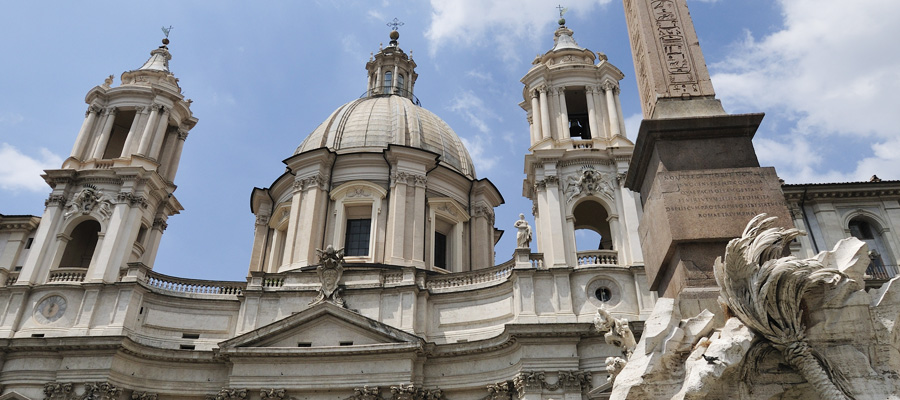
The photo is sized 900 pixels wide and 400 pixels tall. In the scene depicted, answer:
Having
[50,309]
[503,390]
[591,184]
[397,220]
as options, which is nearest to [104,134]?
[50,309]

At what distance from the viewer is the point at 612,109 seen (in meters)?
27.1

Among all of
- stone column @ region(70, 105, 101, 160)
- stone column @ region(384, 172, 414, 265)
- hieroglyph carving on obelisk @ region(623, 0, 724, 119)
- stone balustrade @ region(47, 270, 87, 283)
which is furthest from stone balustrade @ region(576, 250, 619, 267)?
stone column @ region(70, 105, 101, 160)

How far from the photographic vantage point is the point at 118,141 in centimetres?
3183

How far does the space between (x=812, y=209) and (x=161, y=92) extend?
94.1 ft

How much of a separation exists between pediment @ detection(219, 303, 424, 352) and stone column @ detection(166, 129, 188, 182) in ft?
39.3

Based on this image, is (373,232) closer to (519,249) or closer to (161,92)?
(519,249)

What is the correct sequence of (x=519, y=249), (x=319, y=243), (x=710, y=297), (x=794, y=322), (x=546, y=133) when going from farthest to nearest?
(x=319, y=243), (x=546, y=133), (x=519, y=249), (x=710, y=297), (x=794, y=322)

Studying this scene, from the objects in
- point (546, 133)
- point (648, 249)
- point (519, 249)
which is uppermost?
point (546, 133)

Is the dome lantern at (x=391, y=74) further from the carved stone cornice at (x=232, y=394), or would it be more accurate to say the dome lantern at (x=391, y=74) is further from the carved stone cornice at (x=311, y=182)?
the carved stone cornice at (x=232, y=394)

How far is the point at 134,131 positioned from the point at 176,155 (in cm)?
282

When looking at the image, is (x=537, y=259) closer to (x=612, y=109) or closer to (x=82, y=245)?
(x=612, y=109)

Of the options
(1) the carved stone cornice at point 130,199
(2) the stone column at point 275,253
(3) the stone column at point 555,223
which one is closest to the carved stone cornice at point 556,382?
(3) the stone column at point 555,223

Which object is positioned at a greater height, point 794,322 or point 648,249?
point 648,249

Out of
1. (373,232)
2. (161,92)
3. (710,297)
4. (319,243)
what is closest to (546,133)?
(373,232)
